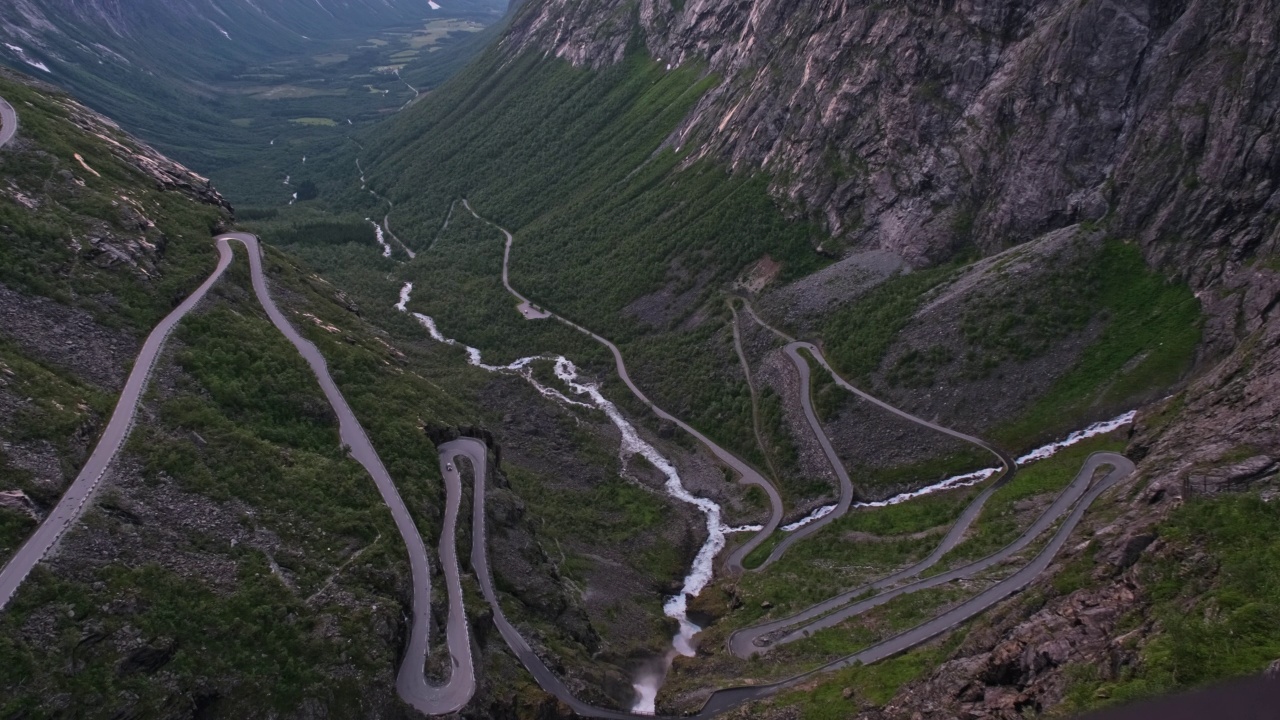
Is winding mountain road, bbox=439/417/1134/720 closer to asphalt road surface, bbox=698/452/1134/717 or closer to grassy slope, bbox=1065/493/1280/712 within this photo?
asphalt road surface, bbox=698/452/1134/717

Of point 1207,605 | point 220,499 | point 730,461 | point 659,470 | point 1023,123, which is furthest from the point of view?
point 1023,123

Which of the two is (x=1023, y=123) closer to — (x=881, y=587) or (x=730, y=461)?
(x=730, y=461)

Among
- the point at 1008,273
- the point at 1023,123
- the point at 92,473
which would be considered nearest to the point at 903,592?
the point at 1008,273

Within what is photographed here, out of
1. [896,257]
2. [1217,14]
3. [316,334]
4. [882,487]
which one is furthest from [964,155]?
[316,334]

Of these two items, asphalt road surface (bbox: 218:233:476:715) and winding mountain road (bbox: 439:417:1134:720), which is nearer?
asphalt road surface (bbox: 218:233:476:715)

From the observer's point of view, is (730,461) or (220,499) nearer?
(220,499)

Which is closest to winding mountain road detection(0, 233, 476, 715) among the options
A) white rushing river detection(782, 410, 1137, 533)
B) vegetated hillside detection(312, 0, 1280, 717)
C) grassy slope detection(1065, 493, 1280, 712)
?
vegetated hillside detection(312, 0, 1280, 717)

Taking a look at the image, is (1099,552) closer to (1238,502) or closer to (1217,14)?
(1238,502)
